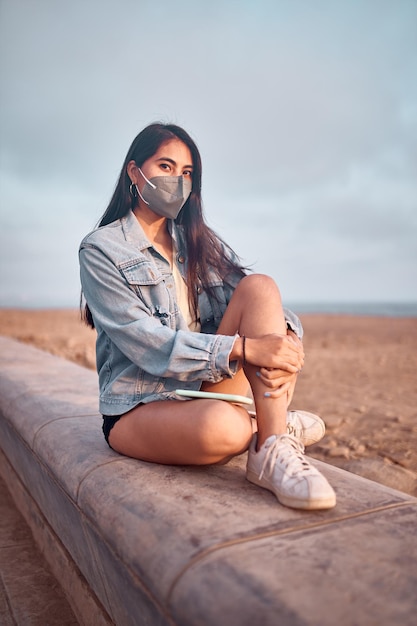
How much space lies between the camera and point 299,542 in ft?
4.11

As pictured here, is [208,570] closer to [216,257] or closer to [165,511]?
[165,511]

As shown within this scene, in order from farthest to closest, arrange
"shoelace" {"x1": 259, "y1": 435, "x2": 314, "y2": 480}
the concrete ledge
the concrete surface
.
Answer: the concrete surface → "shoelace" {"x1": 259, "y1": 435, "x2": 314, "y2": 480} → the concrete ledge

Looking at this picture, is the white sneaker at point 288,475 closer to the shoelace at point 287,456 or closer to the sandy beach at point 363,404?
the shoelace at point 287,456

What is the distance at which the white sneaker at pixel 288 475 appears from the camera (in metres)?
1.45

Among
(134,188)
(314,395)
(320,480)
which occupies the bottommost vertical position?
(314,395)

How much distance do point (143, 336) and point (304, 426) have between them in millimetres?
827

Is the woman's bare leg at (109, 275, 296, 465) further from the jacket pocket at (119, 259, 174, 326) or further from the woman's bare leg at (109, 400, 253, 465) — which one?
the jacket pocket at (119, 259, 174, 326)

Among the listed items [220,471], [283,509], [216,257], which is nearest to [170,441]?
[220,471]

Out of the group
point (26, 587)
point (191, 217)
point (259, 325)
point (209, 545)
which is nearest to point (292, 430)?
point (259, 325)

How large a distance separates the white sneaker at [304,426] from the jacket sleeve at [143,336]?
501 mm

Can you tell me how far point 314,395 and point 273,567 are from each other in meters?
4.24

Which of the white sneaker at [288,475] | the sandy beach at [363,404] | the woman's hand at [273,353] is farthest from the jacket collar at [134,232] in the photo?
the sandy beach at [363,404]

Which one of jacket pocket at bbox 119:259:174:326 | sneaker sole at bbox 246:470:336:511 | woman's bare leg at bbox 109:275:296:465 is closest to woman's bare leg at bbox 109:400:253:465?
woman's bare leg at bbox 109:275:296:465

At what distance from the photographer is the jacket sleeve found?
68.4 inches
